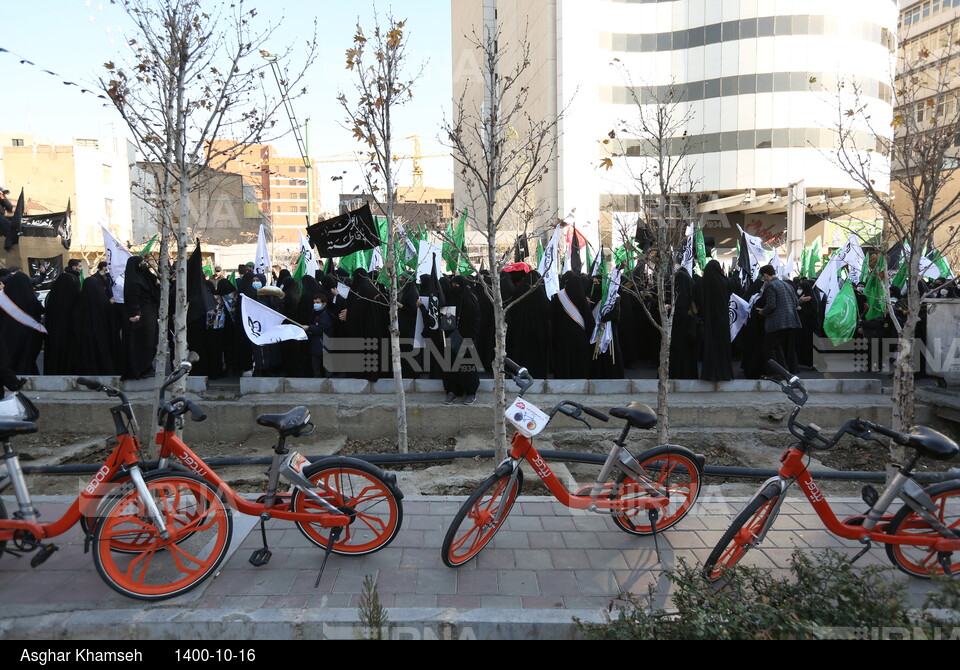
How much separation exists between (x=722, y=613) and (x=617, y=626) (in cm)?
50

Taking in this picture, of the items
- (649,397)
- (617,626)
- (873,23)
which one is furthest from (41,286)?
(873,23)

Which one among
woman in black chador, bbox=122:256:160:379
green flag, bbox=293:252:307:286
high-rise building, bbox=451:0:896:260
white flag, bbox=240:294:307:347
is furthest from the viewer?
high-rise building, bbox=451:0:896:260

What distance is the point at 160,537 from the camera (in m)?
3.80

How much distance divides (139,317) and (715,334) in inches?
339

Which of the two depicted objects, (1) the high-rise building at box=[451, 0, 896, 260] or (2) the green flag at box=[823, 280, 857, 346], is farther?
(1) the high-rise building at box=[451, 0, 896, 260]

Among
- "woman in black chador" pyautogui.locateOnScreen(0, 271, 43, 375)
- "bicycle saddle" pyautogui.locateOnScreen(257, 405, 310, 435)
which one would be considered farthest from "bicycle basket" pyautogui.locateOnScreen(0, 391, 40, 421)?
"woman in black chador" pyautogui.locateOnScreen(0, 271, 43, 375)

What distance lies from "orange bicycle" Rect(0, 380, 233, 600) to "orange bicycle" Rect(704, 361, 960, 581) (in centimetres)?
311

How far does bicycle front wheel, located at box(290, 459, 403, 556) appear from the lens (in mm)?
4188

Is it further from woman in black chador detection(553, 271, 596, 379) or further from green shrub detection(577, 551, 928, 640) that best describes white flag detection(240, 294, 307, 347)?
green shrub detection(577, 551, 928, 640)

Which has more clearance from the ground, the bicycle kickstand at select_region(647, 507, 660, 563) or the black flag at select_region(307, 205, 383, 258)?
the black flag at select_region(307, 205, 383, 258)

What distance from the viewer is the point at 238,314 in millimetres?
10383

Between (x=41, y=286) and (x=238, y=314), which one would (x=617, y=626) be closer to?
(x=238, y=314)

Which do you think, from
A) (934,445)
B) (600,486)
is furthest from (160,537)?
(934,445)

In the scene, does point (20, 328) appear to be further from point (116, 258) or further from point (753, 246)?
point (753, 246)
